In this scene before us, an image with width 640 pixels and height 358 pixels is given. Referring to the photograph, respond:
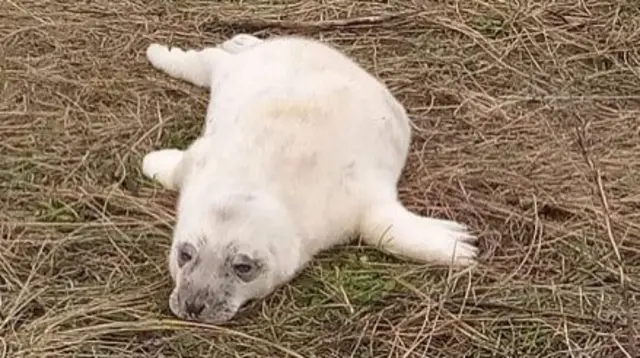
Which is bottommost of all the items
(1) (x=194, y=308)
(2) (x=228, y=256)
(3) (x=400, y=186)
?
(3) (x=400, y=186)

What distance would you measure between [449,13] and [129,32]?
1371 millimetres

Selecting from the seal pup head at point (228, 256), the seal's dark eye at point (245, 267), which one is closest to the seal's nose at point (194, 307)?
the seal pup head at point (228, 256)

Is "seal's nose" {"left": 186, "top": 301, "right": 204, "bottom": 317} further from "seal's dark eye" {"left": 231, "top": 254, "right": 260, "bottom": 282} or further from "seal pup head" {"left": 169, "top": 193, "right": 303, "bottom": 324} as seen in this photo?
"seal's dark eye" {"left": 231, "top": 254, "right": 260, "bottom": 282}

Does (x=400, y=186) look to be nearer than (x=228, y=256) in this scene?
No

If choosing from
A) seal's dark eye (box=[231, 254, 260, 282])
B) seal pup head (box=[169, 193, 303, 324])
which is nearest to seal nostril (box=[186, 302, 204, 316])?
seal pup head (box=[169, 193, 303, 324])

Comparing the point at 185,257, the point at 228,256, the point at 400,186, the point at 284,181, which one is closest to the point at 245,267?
the point at 228,256

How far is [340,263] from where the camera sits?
15.7ft

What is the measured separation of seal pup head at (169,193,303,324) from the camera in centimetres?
444

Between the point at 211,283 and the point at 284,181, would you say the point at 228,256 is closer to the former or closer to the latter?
the point at 211,283

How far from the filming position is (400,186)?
5.25 meters

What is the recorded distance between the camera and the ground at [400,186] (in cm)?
446

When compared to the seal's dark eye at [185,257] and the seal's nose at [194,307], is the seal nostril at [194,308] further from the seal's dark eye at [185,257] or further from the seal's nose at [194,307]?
the seal's dark eye at [185,257]

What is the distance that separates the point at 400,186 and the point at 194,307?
1.09m

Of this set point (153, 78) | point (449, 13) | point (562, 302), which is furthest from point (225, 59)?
point (562, 302)
